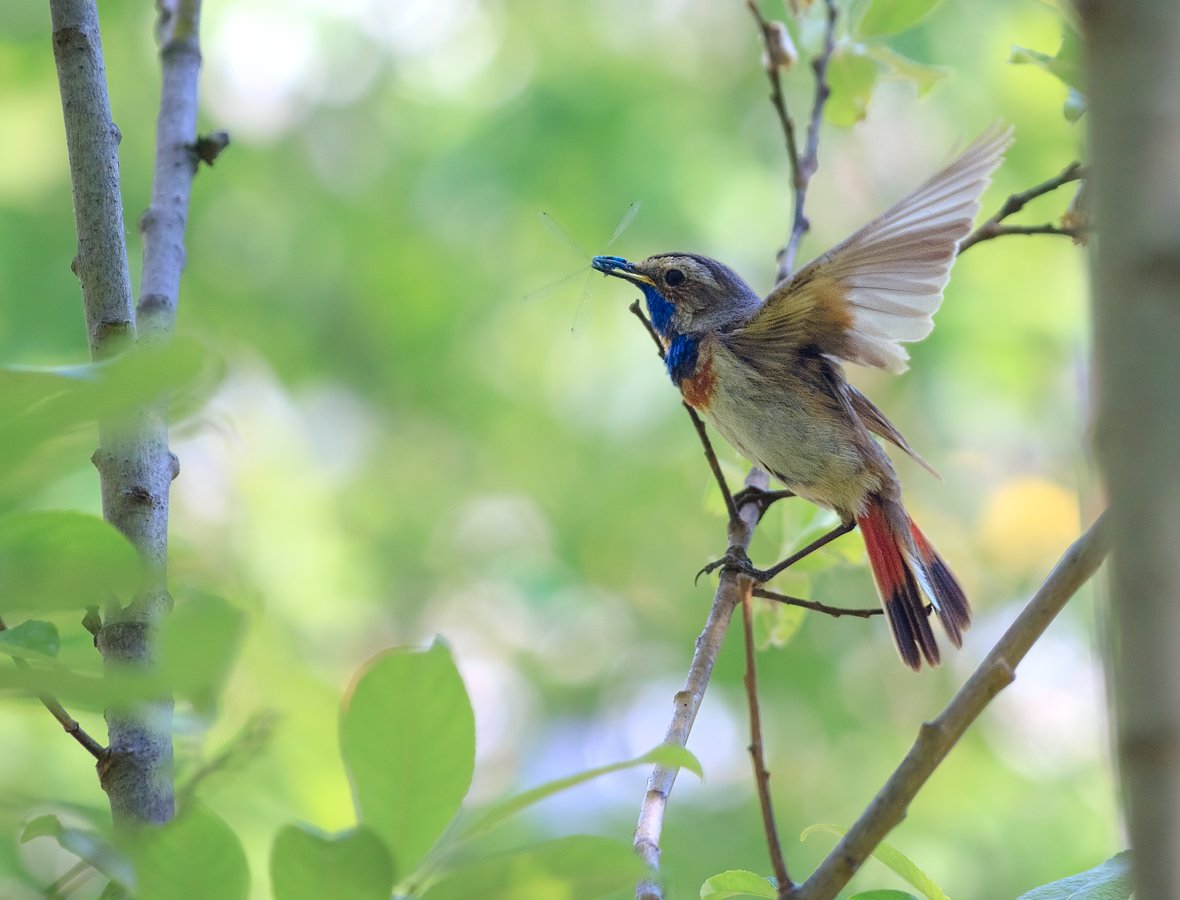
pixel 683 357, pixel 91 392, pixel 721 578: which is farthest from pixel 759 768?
pixel 683 357

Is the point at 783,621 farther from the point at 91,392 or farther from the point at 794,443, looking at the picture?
the point at 91,392

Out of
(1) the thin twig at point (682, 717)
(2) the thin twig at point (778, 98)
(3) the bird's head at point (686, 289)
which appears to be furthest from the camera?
(3) the bird's head at point (686, 289)

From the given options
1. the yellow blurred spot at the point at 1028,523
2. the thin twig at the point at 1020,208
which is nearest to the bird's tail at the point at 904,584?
the thin twig at the point at 1020,208

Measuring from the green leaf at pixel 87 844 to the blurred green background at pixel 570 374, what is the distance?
6234 mm

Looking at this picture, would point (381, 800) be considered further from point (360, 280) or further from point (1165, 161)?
point (360, 280)

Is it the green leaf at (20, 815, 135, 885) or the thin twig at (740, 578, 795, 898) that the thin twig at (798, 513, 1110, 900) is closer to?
the thin twig at (740, 578, 795, 898)

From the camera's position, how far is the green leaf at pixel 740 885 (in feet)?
5.33

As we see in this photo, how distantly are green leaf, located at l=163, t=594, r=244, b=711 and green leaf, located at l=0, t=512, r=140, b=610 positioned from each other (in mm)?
49

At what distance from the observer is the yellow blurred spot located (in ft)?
29.9

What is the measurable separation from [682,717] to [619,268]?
2.71 m

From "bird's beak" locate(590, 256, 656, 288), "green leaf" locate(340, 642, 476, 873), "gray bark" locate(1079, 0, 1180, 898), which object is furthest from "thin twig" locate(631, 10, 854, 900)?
"bird's beak" locate(590, 256, 656, 288)

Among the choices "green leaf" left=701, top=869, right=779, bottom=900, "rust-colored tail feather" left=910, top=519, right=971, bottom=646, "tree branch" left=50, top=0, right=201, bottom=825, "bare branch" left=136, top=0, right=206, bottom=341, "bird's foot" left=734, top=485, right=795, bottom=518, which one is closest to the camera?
"tree branch" left=50, top=0, right=201, bottom=825

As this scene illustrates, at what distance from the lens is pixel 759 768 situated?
1550mm

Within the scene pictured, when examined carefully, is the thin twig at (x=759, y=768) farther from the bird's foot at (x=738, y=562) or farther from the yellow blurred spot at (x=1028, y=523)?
the yellow blurred spot at (x=1028, y=523)
